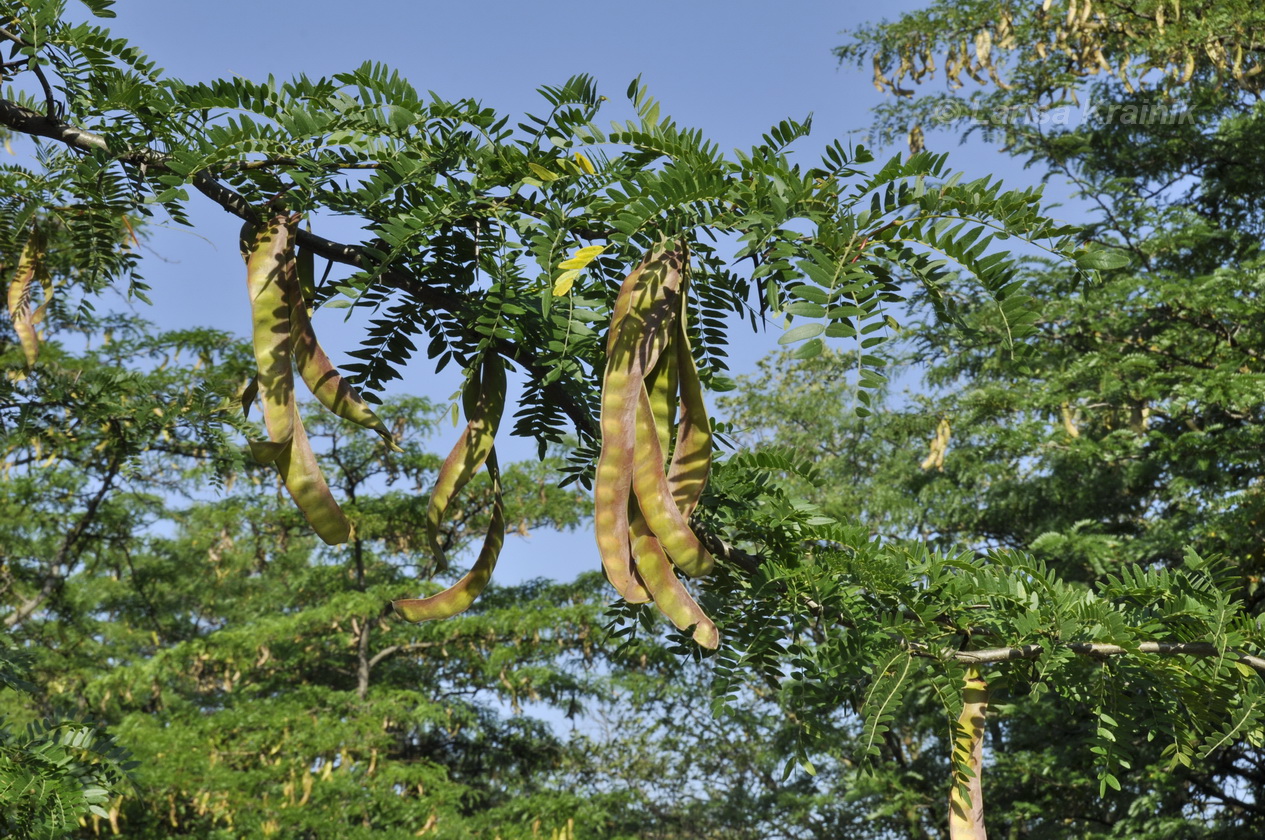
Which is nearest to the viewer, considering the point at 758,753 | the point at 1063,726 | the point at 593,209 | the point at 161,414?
the point at 593,209

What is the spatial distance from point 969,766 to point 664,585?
74 cm

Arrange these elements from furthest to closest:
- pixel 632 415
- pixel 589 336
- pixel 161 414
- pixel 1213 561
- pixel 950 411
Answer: pixel 950 411
pixel 161 414
pixel 1213 561
pixel 589 336
pixel 632 415

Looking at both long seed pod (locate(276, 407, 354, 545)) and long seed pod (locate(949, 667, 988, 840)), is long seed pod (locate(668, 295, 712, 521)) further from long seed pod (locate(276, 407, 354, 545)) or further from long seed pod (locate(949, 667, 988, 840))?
long seed pod (locate(949, 667, 988, 840))

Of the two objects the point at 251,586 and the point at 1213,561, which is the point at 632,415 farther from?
the point at 251,586

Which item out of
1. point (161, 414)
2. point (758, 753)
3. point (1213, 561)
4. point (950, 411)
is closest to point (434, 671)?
point (758, 753)

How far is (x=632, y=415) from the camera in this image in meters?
1.27

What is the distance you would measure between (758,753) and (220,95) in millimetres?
13516

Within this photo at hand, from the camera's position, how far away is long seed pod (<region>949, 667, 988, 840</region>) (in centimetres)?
166

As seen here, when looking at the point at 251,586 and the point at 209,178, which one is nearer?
the point at 209,178

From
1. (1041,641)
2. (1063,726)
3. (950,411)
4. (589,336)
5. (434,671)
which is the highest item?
(950,411)

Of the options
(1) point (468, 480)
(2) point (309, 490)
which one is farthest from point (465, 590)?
(2) point (309, 490)

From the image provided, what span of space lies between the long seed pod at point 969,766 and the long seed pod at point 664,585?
648 mm

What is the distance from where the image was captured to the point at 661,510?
1.27 meters

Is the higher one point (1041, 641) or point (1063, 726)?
point (1063, 726)
